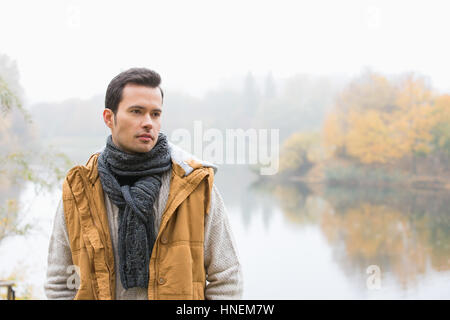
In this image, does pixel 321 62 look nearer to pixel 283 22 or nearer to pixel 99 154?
pixel 283 22

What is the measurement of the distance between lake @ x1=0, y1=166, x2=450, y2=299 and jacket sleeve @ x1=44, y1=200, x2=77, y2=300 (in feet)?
11.2

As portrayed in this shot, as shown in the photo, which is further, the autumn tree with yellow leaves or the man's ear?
the autumn tree with yellow leaves

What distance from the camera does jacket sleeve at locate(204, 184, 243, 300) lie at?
0.88 meters

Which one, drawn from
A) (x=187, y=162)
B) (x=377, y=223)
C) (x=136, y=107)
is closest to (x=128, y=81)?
(x=136, y=107)

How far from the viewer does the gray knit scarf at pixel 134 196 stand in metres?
0.84

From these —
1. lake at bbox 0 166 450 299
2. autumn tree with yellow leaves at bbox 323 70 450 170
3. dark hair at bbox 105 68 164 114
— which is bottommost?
lake at bbox 0 166 450 299

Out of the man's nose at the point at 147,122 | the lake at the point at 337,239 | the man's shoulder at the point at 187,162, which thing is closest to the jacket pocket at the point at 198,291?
the man's shoulder at the point at 187,162

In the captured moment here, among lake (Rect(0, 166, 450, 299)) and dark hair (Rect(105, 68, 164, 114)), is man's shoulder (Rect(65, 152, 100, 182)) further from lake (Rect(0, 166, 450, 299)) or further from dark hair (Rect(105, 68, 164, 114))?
lake (Rect(0, 166, 450, 299))

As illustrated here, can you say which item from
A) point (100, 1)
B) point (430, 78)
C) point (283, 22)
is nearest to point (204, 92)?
point (283, 22)

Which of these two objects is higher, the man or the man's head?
the man's head

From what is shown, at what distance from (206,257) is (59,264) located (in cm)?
31

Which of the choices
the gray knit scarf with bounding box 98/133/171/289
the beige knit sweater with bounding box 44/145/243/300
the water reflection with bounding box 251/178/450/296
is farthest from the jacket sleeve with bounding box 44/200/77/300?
the water reflection with bounding box 251/178/450/296

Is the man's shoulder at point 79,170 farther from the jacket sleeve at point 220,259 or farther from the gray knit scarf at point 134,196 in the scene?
the jacket sleeve at point 220,259

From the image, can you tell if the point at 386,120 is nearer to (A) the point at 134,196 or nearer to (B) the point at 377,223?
(B) the point at 377,223
